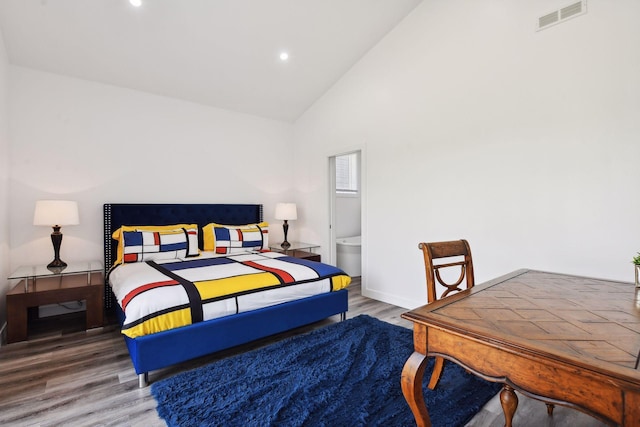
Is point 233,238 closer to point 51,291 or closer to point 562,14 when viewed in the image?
point 51,291

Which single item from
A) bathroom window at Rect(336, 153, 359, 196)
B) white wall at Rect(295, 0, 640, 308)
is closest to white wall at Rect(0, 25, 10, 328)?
white wall at Rect(295, 0, 640, 308)

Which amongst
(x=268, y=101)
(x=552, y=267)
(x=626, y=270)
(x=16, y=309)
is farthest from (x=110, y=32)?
(x=626, y=270)

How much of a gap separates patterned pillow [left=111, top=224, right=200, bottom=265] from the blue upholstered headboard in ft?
0.33

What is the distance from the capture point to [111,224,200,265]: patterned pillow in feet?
11.1

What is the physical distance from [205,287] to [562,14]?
11.3 ft

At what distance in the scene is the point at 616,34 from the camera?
2199 mm

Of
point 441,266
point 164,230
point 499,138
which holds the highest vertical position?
point 499,138

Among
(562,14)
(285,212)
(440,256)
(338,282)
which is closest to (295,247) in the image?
(285,212)

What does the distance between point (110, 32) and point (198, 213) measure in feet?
7.02

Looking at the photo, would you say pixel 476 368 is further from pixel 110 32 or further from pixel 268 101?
pixel 268 101

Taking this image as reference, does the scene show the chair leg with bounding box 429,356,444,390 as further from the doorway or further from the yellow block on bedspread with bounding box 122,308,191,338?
the doorway

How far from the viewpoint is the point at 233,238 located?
388 centimetres

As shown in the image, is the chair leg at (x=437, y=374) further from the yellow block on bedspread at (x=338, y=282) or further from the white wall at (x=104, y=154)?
the white wall at (x=104, y=154)

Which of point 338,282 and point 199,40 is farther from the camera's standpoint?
point 199,40
